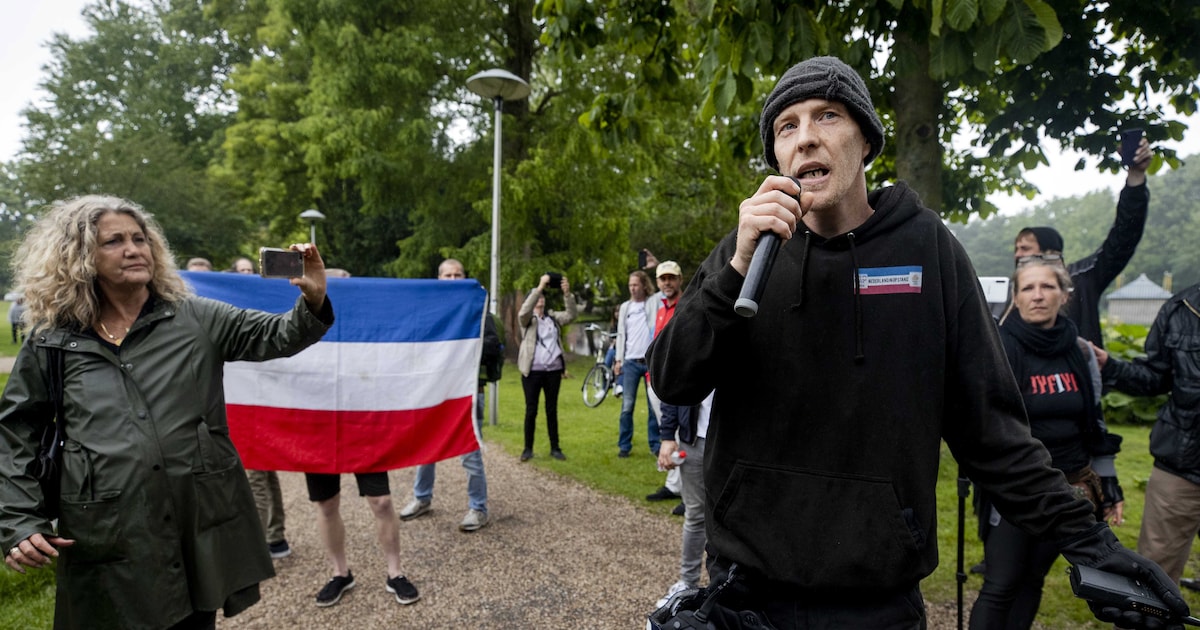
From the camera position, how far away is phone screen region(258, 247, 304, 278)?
7.88 ft

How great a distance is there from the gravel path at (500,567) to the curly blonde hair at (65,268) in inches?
88.7

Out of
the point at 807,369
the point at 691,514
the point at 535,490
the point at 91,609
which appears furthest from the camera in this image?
the point at 535,490

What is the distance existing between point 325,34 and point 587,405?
977 cm

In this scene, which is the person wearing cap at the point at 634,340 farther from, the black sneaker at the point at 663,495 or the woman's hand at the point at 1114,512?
the woman's hand at the point at 1114,512

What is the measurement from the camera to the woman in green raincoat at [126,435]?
A: 7.29 ft

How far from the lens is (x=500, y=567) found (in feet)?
15.1

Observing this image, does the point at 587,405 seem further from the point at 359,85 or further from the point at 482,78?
the point at 359,85

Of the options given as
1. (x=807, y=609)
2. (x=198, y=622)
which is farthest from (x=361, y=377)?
(x=807, y=609)

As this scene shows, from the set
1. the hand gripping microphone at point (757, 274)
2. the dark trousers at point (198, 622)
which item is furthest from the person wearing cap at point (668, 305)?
the hand gripping microphone at point (757, 274)

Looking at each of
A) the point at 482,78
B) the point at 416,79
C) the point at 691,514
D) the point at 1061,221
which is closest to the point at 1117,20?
the point at 691,514

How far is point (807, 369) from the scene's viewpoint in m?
1.52

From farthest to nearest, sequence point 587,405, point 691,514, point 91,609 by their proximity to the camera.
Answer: point 587,405
point 691,514
point 91,609

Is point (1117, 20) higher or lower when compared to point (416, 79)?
lower

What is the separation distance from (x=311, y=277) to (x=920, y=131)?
487 cm
